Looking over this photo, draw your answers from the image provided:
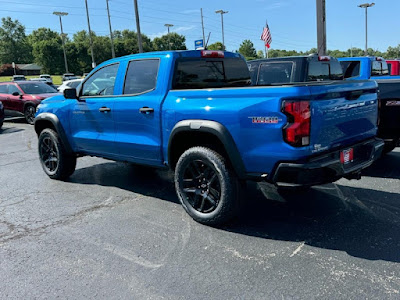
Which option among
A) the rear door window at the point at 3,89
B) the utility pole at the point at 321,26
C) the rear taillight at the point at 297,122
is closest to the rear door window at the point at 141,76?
the rear taillight at the point at 297,122

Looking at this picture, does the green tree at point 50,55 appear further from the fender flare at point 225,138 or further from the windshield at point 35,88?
the fender flare at point 225,138

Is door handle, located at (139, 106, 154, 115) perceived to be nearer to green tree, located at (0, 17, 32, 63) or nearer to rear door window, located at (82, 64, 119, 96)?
rear door window, located at (82, 64, 119, 96)

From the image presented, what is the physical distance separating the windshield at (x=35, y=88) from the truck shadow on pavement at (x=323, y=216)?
9.94m

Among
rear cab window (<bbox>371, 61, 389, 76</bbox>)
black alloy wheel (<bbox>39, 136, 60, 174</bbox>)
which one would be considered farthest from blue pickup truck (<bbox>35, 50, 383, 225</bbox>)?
rear cab window (<bbox>371, 61, 389, 76</bbox>)

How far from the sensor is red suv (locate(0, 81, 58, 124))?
13.4 m

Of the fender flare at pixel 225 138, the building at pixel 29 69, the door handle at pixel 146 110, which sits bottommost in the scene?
the fender flare at pixel 225 138

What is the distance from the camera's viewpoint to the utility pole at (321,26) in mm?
11805

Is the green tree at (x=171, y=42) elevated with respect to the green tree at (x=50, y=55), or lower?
elevated

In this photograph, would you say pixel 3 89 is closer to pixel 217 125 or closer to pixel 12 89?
pixel 12 89

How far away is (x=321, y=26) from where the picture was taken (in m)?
11.9

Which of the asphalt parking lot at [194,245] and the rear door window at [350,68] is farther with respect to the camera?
the rear door window at [350,68]

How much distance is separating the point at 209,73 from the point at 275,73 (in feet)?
9.93

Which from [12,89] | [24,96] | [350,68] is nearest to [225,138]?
[350,68]

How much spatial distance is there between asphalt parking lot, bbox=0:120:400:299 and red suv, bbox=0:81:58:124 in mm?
8955
